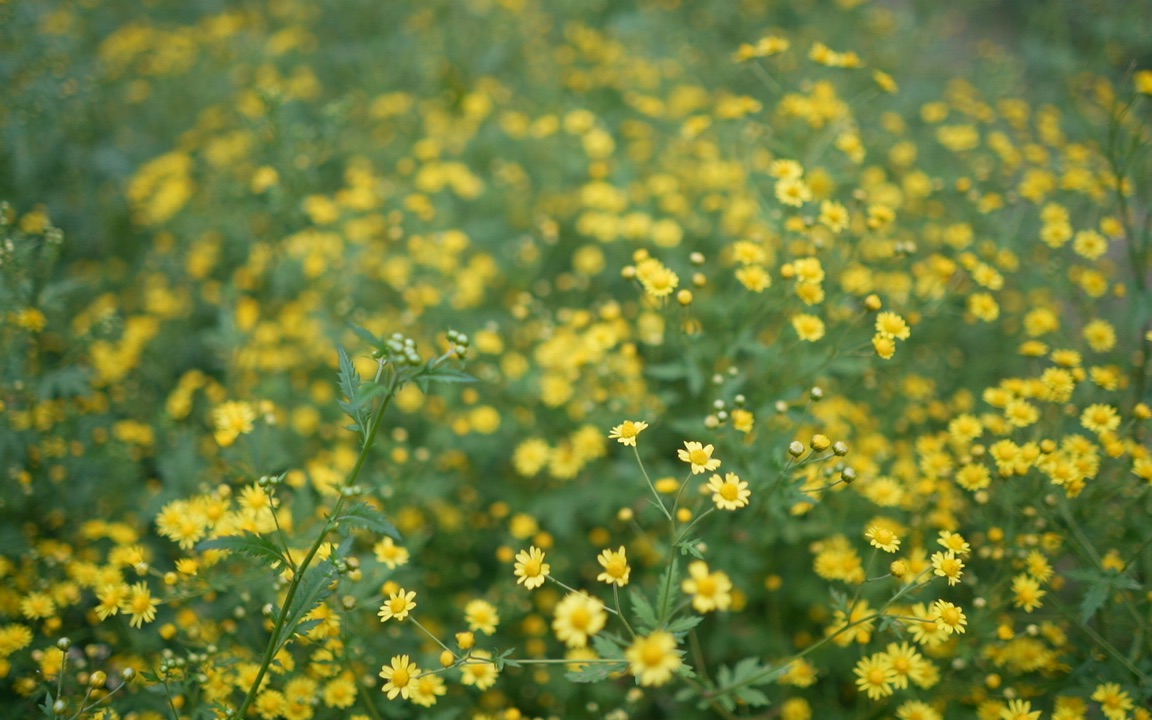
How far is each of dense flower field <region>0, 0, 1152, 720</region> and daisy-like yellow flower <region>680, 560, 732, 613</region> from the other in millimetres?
30

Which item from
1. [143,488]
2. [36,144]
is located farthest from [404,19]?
[143,488]

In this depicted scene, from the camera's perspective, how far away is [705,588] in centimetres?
215

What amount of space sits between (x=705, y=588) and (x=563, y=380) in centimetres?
197

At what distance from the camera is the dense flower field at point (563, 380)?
2768 millimetres

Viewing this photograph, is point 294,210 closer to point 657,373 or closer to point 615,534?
point 657,373

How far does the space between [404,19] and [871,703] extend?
6.92m

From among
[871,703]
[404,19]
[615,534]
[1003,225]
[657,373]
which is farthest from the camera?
[404,19]

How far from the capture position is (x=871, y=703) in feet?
10.5

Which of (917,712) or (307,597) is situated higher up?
(307,597)

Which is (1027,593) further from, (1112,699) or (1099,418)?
(1099,418)

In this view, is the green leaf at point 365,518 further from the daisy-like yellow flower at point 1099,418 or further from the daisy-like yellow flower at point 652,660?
the daisy-like yellow flower at point 1099,418

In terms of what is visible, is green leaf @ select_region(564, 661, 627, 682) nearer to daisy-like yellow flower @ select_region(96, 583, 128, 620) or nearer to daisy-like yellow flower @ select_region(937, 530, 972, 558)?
daisy-like yellow flower @ select_region(937, 530, 972, 558)

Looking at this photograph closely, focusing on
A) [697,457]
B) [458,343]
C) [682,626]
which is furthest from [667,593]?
[458,343]

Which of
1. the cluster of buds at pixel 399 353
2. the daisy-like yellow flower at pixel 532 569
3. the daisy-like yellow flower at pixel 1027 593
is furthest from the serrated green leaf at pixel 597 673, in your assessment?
the daisy-like yellow flower at pixel 1027 593
